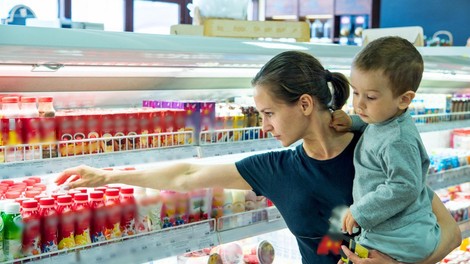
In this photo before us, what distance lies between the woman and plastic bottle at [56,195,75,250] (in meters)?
0.11

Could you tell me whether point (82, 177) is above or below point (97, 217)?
above

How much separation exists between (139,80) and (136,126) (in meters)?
0.50

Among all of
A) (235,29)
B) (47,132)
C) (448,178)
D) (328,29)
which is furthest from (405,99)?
(328,29)

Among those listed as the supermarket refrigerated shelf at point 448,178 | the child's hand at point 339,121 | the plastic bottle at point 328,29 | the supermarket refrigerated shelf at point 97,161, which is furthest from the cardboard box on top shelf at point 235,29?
the plastic bottle at point 328,29

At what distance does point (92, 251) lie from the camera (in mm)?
1814

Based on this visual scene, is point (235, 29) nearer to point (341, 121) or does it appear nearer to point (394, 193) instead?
point (341, 121)

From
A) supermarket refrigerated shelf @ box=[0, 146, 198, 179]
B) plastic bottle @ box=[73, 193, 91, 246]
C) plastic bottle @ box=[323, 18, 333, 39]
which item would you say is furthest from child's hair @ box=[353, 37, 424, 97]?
plastic bottle @ box=[323, 18, 333, 39]

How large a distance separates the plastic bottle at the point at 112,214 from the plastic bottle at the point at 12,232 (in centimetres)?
30

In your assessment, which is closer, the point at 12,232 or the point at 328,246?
the point at 12,232

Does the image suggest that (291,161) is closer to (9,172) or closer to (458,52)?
(9,172)

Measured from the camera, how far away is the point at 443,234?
189cm

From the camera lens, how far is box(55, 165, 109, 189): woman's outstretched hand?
1727 millimetres

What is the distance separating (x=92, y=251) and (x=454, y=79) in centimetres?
324

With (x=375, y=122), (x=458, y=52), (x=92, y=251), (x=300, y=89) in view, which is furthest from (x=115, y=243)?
(x=458, y=52)
